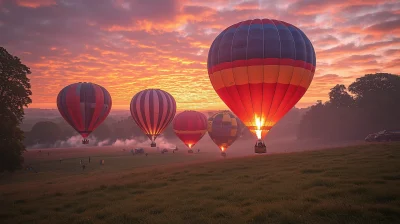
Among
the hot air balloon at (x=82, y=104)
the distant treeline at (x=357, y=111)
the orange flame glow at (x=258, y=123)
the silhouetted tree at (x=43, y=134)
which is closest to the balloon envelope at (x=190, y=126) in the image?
the distant treeline at (x=357, y=111)

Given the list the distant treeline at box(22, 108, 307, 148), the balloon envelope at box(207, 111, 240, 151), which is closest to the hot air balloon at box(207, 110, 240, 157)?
the balloon envelope at box(207, 111, 240, 151)

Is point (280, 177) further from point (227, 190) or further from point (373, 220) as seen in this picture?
point (373, 220)

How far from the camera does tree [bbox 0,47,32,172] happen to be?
32719 millimetres

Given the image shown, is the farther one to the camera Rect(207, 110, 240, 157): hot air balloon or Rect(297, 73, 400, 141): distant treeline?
Rect(297, 73, 400, 141): distant treeline

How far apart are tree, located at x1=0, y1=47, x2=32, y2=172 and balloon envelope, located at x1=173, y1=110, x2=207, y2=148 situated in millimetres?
26359

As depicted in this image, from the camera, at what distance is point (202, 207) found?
36.9 ft

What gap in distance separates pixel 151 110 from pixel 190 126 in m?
9.57

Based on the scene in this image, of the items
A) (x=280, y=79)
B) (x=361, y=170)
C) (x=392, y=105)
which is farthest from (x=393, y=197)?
(x=392, y=105)

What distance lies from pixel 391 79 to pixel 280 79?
6169cm

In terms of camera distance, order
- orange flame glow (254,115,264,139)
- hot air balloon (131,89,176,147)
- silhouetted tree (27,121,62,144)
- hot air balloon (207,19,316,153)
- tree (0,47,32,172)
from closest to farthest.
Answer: hot air balloon (207,19,316,153) < orange flame glow (254,115,264,139) < tree (0,47,32,172) < hot air balloon (131,89,176,147) < silhouetted tree (27,121,62,144)

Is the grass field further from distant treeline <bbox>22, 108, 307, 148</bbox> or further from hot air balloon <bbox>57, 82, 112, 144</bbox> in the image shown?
distant treeline <bbox>22, 108, 307, 148</bbox>

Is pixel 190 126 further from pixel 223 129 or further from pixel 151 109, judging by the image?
pixel 151 109

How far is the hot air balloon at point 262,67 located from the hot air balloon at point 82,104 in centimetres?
2546

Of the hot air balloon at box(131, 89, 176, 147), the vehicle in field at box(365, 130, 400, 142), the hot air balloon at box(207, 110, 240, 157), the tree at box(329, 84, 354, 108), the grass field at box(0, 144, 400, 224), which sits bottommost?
the grass field at box(0, 144, 400, 224)
